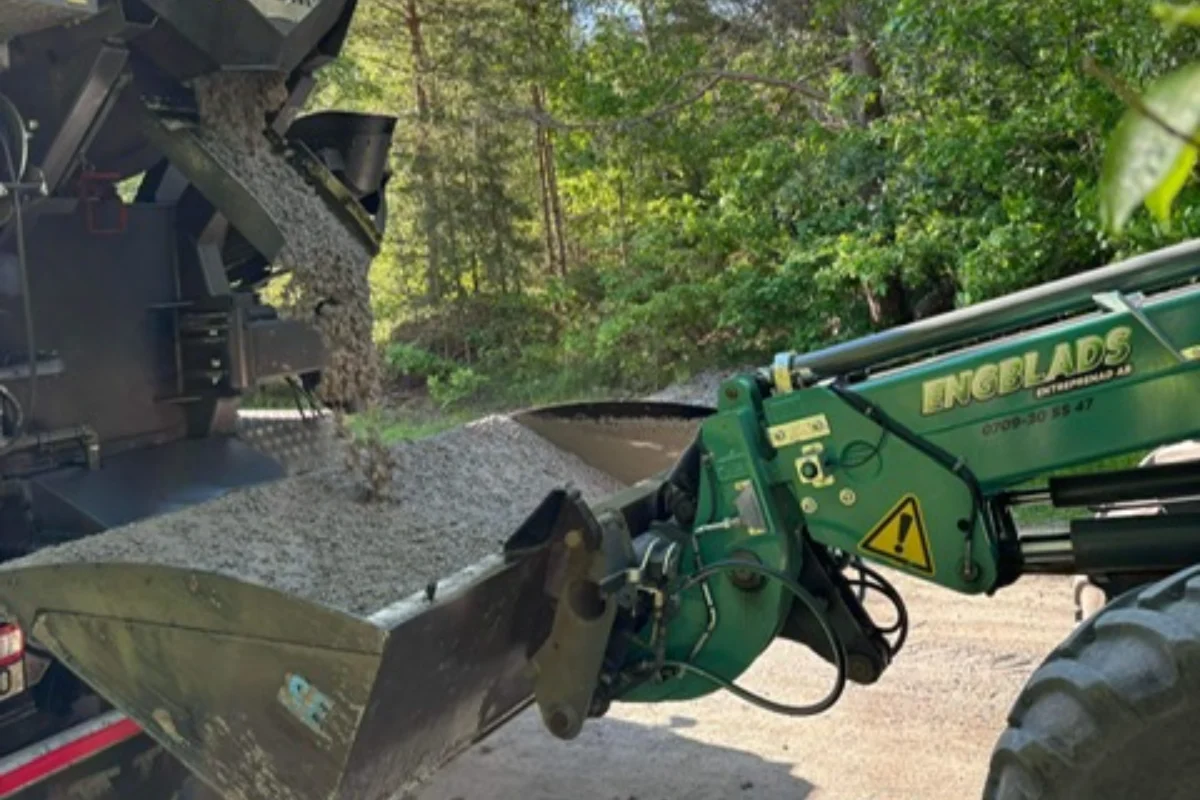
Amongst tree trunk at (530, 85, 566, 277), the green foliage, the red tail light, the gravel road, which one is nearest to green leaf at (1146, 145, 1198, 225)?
the green foliage

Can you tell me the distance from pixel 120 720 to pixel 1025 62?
659 centimetres

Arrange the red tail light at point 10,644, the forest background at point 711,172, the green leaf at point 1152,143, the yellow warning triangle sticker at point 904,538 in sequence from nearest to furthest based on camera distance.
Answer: the green leaf at point 1152,143 → the yellow warning triangle sticker at point 904,538 → the red tail light at point 10,644 → the forest background at point 711,172

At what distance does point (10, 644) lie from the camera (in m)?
3.07

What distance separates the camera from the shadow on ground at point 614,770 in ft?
12.9

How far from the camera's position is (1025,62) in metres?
7.77

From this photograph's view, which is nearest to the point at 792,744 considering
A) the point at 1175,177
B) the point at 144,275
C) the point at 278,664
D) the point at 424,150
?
the point at 278,664

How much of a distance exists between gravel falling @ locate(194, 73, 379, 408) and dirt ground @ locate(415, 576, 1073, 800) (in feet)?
4.44

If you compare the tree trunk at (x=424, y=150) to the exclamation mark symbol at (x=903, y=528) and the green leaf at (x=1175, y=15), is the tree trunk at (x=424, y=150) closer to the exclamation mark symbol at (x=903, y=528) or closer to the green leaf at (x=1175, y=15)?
the exclamation mark symbol at (x=903, y=528)

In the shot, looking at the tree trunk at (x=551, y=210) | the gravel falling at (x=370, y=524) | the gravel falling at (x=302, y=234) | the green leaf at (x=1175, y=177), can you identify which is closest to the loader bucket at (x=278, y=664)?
the gravel falling at (x=370, y=524)

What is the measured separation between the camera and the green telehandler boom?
2.51 m

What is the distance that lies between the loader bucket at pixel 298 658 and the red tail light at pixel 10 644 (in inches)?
9.8

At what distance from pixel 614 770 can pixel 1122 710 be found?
7.43 ft

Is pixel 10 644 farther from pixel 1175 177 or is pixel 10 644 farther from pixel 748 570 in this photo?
pixel 1175 177

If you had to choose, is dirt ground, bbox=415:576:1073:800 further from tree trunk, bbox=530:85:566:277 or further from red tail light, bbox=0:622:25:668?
tree trunk, bbox=530:85:566:277
